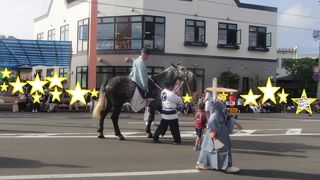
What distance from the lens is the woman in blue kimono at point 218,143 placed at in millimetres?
8570

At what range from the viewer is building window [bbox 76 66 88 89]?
112 ft

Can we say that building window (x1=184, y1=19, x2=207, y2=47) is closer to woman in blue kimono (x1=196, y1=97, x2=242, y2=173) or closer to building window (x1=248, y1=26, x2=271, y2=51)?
building window (x1=248, y1=26, x2=271, y2=51)

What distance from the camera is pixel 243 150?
11.6 meters

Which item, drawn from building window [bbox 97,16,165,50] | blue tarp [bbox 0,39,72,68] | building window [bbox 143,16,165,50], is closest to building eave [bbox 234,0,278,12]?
building window [bbox 143,16,165,50]

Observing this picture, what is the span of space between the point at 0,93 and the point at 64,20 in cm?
1408

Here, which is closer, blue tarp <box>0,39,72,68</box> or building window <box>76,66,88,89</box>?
blue tarp <box>0,39,72,68</box>

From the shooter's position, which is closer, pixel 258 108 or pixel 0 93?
pixel 0 93

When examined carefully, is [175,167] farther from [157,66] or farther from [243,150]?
[157,66]

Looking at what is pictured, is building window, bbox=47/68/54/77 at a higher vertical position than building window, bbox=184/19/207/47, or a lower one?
lower

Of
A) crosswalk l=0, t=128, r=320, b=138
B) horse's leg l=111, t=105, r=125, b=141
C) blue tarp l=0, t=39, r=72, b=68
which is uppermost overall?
blue tarp l=0, t=39, r=72, b=68

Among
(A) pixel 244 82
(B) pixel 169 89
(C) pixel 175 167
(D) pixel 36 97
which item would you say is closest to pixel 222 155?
(C) pixel 175 167

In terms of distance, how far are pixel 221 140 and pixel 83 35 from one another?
91.1 ft

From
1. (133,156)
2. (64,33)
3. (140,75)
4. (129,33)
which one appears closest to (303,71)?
(129,33)

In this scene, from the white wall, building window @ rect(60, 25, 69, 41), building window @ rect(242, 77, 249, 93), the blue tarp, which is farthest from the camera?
building window @ rect(60, 25, 69, 41)
